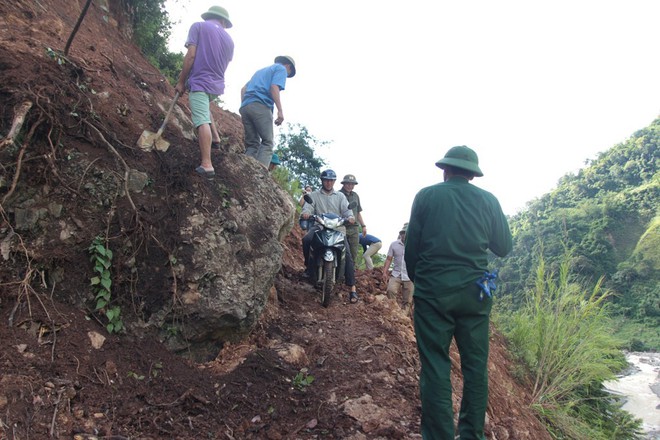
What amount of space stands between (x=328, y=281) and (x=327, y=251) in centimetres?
37

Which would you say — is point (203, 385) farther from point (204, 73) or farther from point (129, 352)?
point (204, 73)

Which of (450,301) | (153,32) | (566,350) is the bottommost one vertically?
(566,350)

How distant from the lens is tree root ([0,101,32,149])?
9.68 ft

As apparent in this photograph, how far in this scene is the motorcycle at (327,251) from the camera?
521 centimetres

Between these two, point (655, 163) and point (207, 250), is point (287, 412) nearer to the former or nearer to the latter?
point (207, 250)

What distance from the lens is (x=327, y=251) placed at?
5.22m

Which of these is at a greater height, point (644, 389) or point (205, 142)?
point (205, 142)

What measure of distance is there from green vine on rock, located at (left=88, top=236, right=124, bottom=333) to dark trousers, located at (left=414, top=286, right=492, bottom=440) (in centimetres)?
214

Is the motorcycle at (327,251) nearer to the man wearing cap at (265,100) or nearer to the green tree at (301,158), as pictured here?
the man wearing cap at (265,100)

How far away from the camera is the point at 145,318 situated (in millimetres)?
3197

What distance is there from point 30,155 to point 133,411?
79.3 inches

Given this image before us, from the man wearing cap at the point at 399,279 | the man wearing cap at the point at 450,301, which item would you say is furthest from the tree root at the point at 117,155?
the man wearing cap at the point at 399,279

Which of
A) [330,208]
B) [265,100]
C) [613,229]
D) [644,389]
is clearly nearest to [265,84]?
[265,100]

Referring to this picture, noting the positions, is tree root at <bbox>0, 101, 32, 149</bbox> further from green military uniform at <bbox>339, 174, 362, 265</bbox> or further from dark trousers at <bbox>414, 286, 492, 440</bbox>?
green military uniform at <bbox>339, 174, 362, 265</bbox>
